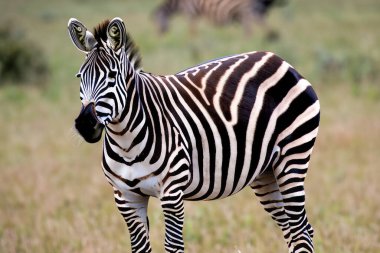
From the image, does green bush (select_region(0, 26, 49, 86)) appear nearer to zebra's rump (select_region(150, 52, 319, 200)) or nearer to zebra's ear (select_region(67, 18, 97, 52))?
zebra's rump (select_region(150, 52, 319, 200))

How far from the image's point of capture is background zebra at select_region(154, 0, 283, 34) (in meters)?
22.5

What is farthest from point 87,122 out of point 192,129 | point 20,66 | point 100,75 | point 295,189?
point 20,66

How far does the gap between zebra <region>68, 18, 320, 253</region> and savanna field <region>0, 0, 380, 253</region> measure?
15.8 inches

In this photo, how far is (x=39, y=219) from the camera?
7.50 metres

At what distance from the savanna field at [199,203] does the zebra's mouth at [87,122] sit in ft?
0.24

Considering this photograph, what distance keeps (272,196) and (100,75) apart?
69.4 inches

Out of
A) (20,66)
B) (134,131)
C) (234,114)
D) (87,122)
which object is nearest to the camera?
(87,122)

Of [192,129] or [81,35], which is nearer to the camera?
[81,35]

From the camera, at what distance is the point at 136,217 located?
14.2ft

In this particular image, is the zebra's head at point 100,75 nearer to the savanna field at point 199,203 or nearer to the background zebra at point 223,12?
the savanna field at point 199,203

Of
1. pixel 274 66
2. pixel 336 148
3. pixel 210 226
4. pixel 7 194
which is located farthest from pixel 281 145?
pixel 336 148

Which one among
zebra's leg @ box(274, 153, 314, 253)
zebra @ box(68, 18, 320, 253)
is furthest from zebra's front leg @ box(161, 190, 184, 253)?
zebra's leg @ box(274, 153, 314, 253)

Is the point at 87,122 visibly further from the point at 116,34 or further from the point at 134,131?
the point at 116,34

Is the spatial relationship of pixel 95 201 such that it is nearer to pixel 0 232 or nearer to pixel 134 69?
pixel 0 232
